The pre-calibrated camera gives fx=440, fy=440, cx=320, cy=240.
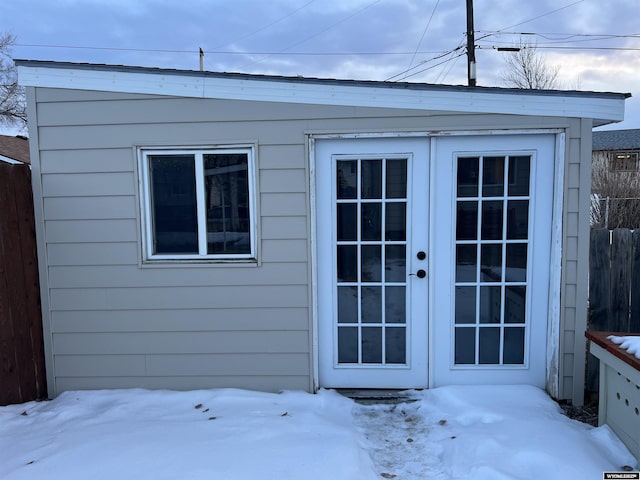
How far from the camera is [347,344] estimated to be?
3531mm

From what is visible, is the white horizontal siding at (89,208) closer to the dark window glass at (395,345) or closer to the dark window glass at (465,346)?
the dark window glass at (395,345)

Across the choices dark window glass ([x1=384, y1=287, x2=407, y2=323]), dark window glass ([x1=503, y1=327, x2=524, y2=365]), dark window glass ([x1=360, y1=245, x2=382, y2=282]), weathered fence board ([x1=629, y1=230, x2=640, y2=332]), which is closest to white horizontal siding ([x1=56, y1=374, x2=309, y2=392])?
dark window glass ([x1=384, y1=287, x2=407, y2=323])

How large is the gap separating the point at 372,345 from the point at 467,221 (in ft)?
4.03

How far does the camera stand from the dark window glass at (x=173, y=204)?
3.42 metres

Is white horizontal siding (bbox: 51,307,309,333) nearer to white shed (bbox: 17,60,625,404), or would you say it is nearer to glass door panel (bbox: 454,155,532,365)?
white shed (bbox: 17,60,625,404)

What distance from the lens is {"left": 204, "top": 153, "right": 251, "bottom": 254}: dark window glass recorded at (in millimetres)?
3400

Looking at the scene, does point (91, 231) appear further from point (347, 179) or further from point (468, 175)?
point (468, 175)

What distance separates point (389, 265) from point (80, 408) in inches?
101

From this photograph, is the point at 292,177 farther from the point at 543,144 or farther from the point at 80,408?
the point at 80,408

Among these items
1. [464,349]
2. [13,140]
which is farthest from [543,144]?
[13,140]

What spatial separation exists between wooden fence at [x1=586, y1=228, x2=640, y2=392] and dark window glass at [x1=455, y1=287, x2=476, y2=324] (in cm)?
98

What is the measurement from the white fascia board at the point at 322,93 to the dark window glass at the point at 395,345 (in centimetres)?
173

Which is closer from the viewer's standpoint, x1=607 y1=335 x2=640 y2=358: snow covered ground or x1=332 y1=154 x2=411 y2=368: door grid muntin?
x1=607 y1=335 x2=640 y2=358: snow covered ground

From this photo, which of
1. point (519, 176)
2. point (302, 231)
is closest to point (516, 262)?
point (519, 176)
